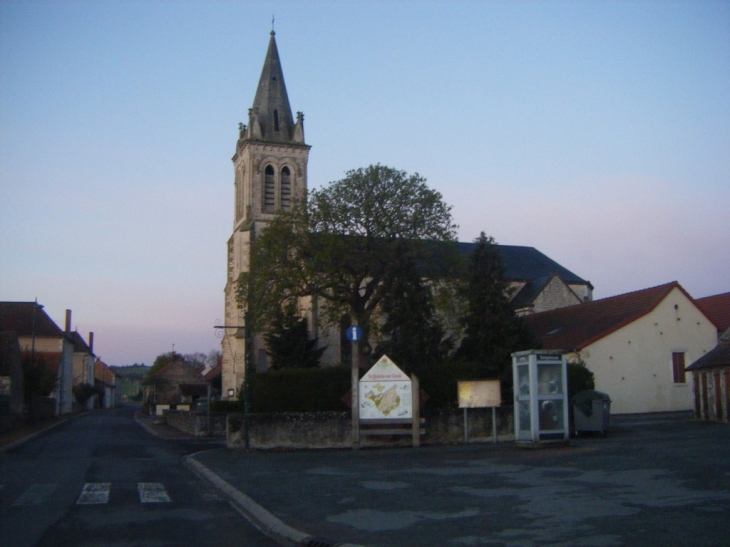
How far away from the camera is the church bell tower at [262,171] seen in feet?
192

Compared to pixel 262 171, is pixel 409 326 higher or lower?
lower

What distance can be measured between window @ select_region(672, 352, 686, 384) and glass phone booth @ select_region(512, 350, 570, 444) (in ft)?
66.1

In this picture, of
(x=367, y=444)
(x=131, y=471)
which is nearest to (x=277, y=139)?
(x=367, y=444)

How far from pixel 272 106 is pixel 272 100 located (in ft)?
1.61

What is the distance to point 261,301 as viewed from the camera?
3694 centimetres

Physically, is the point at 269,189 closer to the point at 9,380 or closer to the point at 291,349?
the point at 291,349

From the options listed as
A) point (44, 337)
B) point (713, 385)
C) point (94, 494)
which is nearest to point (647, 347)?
point (713, 385)

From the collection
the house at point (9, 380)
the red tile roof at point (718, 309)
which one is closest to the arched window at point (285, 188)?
the house at point (9, 380)

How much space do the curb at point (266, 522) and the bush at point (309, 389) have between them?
9.35 meters

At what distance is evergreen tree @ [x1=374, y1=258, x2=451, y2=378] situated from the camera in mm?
26969

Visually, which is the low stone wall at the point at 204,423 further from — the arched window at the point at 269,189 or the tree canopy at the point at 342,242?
the arched window at the point at 269,189

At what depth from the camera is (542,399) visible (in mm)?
19641

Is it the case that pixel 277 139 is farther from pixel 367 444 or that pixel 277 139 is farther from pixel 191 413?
pixel 367 444

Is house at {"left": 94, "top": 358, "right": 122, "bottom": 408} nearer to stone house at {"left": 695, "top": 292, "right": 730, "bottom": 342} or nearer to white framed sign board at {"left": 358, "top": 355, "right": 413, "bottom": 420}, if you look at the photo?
stone house at {"left": 695, "top": 292, "right": 730, "bottom": 342}
